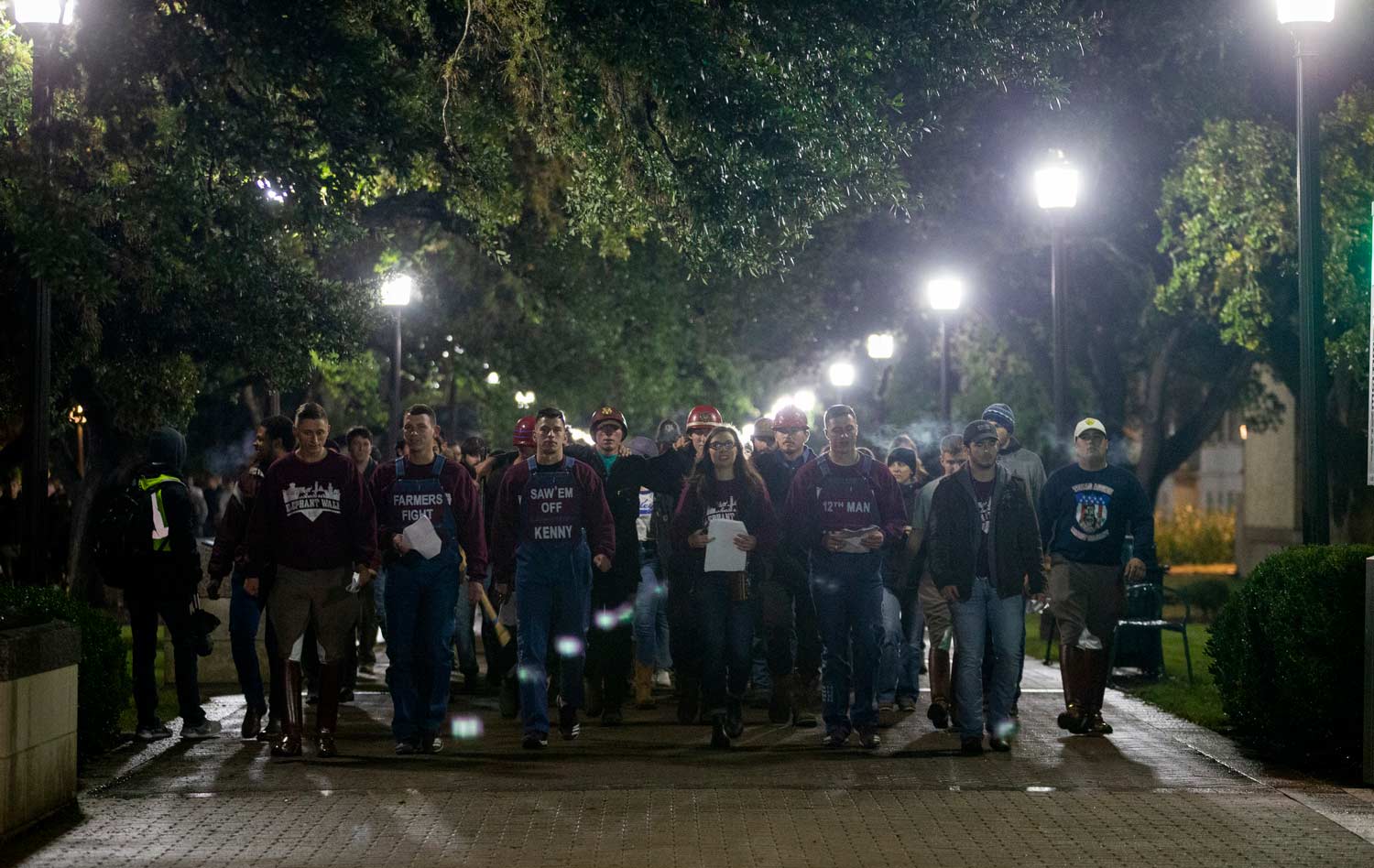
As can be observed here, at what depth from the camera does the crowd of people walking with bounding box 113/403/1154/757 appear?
10375mm

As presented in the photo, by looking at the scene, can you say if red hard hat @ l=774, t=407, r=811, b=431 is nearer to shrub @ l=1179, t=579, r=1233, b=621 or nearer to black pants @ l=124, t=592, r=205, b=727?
black pants @ l=124, t=592, r=205, b=727

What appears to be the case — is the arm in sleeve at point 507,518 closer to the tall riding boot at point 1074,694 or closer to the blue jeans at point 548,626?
the blue jeans at point 548,626

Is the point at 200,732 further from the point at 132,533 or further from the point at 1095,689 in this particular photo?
the point at 1095,689

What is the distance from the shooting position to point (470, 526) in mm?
10750

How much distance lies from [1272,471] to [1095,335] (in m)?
10.9

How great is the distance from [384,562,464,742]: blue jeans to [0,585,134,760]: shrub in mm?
1527

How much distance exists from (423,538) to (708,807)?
271cm

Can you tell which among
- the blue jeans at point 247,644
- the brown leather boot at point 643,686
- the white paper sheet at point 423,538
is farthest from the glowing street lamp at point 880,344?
the white paper sheet at point 423,538

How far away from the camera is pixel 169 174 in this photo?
1159cm

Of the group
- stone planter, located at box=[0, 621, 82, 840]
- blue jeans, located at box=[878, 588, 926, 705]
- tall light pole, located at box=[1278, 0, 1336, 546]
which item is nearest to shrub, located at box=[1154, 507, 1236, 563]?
blue jeans, located at box=[878, 588, 926, 705]

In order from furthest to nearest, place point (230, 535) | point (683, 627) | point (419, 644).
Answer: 1. point (683, 627)
2. point (230, 535)
3. point (419, 644)

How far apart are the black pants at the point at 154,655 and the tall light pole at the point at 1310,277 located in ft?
22.6

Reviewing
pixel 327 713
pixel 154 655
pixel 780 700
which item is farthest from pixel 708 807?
pixel 154 655

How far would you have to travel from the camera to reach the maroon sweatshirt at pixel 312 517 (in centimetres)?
1023
